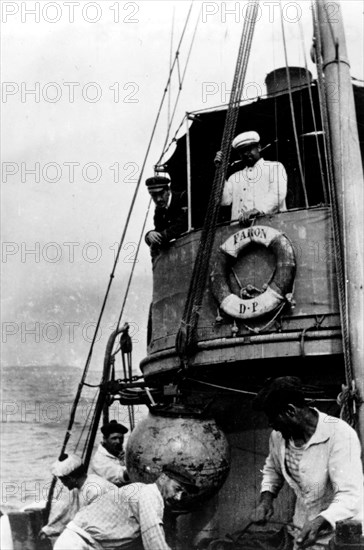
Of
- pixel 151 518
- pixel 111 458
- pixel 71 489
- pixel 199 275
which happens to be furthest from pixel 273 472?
pixel 111 458

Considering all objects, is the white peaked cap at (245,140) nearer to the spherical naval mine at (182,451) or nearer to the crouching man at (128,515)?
the spherical naval mine at (182,451)

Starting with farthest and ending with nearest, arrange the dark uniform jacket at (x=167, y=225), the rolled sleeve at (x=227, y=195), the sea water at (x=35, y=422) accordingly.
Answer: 1. the sea water at (x=35, y=422)
2. the dark uniform jacket at (x=167, y=225)
3. the rolled sleeve at (x=227, y=195)

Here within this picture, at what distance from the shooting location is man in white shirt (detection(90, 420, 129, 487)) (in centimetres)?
852

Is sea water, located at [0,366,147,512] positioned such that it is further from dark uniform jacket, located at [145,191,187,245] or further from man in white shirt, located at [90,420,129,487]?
dark uniform jacket, located at [145,191,187,245]

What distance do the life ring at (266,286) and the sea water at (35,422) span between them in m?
14.2

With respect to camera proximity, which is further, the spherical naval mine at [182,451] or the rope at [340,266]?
the rope at [340,266]

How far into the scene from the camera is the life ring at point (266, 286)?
727cm

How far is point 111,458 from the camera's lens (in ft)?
28.9

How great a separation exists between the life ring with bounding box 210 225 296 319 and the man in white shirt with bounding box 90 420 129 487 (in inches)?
104

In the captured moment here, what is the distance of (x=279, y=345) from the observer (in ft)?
23.6

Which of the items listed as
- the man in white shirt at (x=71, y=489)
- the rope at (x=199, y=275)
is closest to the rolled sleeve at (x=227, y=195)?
the rope at (x=199, y=275)

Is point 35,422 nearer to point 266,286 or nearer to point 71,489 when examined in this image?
point 71,489

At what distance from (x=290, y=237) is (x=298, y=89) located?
3603 millimetres

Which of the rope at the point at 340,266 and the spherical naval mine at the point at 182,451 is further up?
the rope at the point at 340,266
